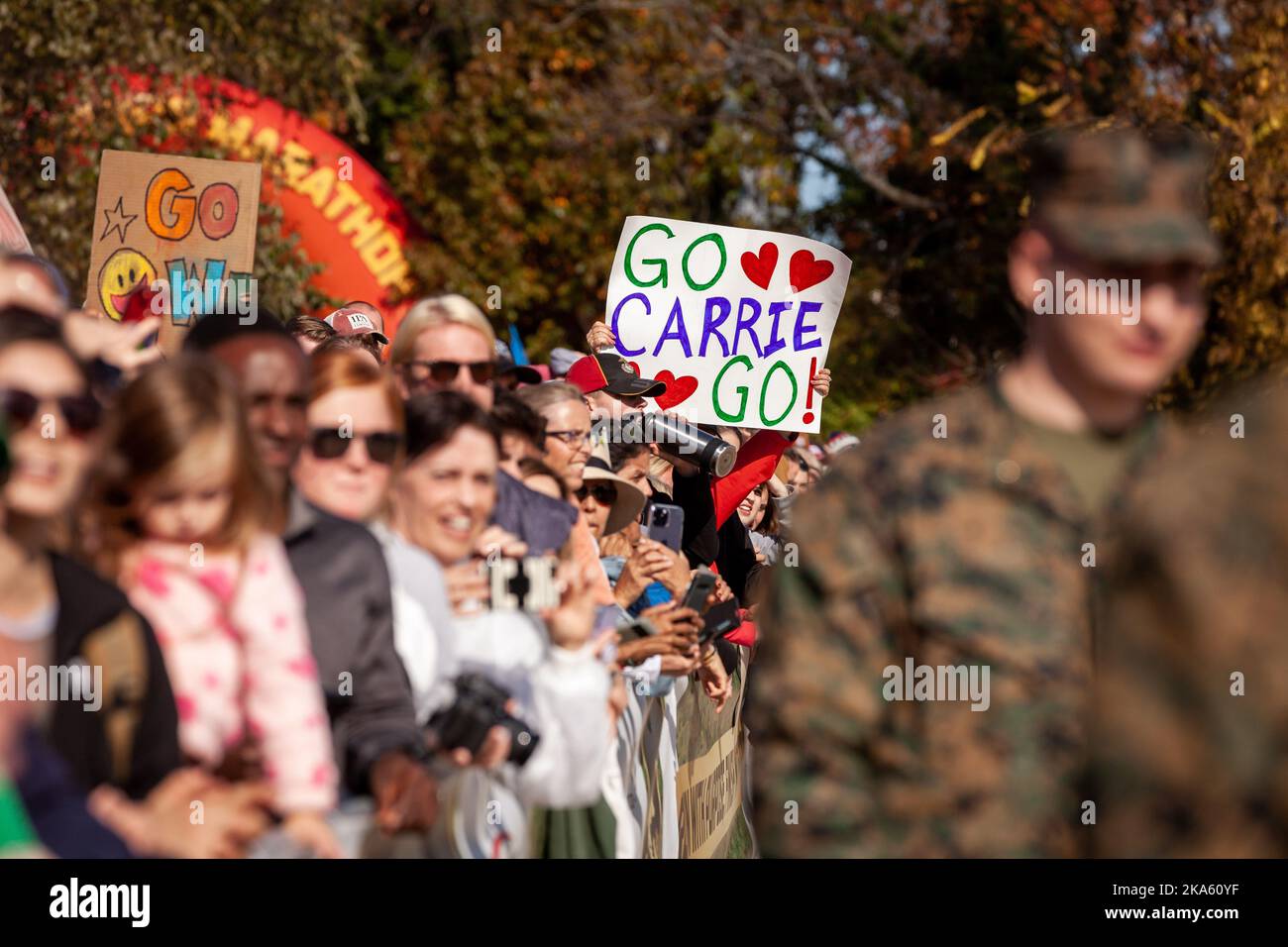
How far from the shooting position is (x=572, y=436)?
213 inches

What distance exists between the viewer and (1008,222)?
20.6m

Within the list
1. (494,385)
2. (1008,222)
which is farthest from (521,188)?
(494,385)

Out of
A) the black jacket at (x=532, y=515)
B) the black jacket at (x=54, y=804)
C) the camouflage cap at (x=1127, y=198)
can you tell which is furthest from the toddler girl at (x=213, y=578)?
the camouflage cap at (x=1127, y=198)

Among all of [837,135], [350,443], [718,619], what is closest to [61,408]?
[350,443]

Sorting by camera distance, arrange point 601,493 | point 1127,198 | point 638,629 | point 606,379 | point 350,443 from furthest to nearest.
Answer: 1. point 606,379
2. point 601,493
3. point 638,629
4. point 350,443
5. point 1127,198

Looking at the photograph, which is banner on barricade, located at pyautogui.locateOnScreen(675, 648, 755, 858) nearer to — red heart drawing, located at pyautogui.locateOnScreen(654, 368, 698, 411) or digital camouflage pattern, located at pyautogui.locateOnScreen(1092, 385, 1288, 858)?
red heart drawing, located at pyautogui.locateOnScreen(654, 368, 698, 411)

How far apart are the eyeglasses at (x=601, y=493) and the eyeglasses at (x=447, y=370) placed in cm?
146

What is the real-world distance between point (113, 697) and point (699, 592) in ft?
7.62

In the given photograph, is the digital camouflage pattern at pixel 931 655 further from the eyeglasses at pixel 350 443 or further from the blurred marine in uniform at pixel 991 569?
the eyeglasses at pixel 350 443

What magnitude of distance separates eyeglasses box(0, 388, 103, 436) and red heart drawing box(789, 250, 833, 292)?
525 cm

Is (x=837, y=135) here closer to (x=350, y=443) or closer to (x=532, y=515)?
(x=532, y=515)
